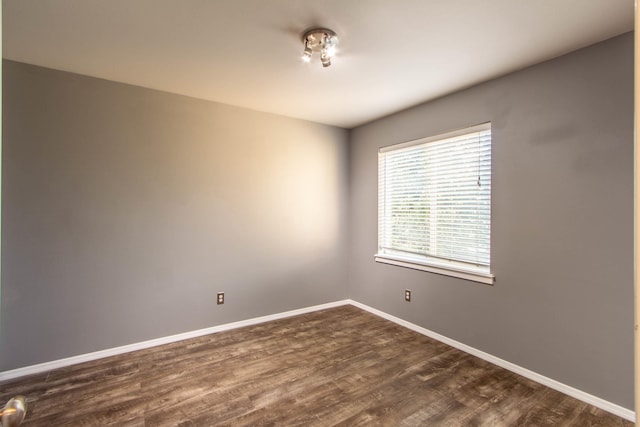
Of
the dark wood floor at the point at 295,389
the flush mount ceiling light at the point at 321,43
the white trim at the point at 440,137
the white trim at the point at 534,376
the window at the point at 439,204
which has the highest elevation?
the flush mount ceiling light at the point at 321,43

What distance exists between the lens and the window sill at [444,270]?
2.77m

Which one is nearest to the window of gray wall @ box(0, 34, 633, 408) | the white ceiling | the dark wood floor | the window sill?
the window sill

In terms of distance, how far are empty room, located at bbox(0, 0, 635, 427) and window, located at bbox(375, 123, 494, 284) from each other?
0.02 metres

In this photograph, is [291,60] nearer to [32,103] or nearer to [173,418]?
[32,103]

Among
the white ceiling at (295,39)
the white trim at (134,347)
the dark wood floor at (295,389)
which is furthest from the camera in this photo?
the white trim at (134,347)

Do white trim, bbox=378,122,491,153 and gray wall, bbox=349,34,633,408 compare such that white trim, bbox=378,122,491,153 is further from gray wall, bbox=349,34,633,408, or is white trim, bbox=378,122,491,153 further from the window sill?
the window sill

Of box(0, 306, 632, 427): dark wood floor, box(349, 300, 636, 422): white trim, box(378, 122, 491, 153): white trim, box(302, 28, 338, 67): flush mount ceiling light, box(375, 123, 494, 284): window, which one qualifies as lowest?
box(0, 306, 632, 427): dark wood floor

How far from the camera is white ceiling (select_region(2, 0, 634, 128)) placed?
186 centimetres

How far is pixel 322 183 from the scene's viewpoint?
4.06 metres

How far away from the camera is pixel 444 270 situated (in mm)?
3096

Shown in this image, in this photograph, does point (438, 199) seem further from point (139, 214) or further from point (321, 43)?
point (139, 214)

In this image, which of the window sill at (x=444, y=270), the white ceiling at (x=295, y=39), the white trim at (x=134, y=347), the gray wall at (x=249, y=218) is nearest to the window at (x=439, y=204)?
the window sill at (x=444, y=270)

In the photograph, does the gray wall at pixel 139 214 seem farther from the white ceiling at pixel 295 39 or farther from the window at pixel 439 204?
the window at pixel 439 204

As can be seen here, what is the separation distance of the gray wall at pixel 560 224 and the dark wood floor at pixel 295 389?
0.27 m
